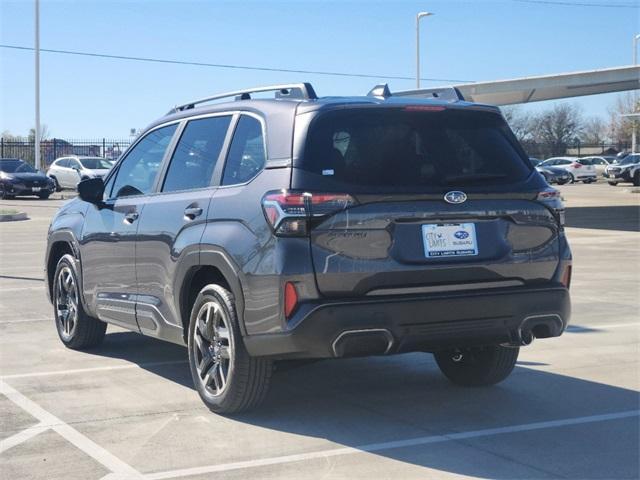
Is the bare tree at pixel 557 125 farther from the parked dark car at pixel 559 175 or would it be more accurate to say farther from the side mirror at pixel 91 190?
the side mirror at pixel 91 190

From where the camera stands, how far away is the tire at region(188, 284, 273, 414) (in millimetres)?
5770

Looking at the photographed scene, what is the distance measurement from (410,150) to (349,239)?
2.45ft

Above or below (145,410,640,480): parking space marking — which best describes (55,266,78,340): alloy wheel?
above

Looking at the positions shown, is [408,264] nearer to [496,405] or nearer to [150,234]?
[496,405]

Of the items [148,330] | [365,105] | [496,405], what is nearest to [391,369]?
[496,405]

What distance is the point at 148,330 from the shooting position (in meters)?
6.95

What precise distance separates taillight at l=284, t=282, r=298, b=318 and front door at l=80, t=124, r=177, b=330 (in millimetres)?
2024

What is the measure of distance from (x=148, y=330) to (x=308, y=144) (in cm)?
216

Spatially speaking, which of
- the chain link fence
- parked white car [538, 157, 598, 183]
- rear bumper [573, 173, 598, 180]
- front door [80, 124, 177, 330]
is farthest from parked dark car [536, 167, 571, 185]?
front door [80, 124, 177, 330]

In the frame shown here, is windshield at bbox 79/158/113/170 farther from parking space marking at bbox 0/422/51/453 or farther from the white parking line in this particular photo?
parking space marking at bbox 0/422/51/453

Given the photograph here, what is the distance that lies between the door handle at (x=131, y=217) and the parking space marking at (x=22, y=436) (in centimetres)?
172

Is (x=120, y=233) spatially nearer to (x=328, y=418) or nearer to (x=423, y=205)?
(x=328, y=418)

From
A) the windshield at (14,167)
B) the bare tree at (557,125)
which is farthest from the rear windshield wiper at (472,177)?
the bare tree at (557,125)

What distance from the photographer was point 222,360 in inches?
237
